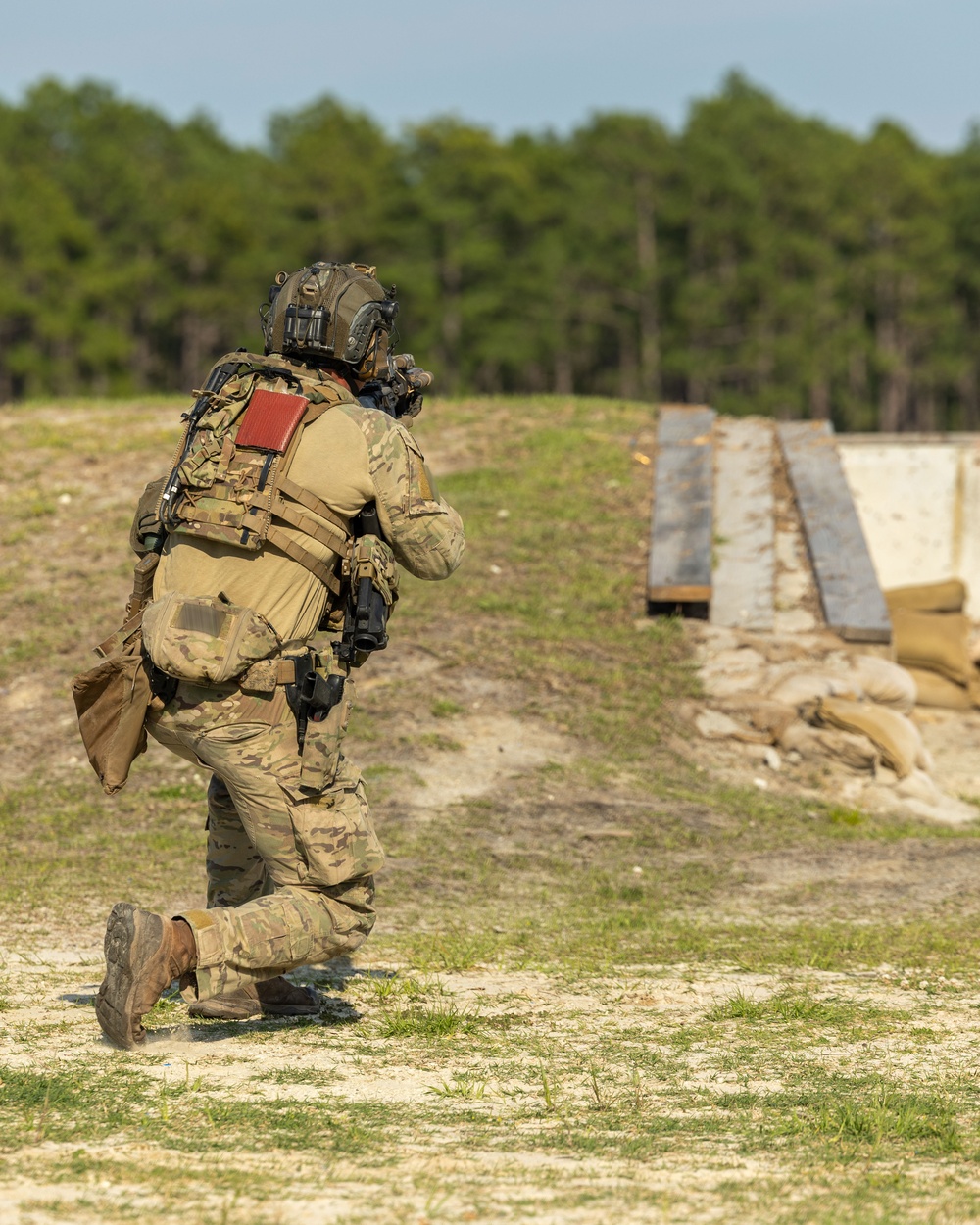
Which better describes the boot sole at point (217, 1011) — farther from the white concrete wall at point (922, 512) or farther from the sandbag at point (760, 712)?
Result: the white concrete wall at point (922, 512)

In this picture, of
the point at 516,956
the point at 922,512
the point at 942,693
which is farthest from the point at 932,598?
the point at 516,956

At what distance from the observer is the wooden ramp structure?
1057 cm

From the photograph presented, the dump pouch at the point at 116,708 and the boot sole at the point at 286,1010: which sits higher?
the dump pouch at the point at 116,708

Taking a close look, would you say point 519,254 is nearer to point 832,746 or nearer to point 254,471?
point 832,746

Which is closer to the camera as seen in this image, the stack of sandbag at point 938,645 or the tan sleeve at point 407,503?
the tan sleeve at point 407,503

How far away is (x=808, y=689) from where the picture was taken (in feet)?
31.5

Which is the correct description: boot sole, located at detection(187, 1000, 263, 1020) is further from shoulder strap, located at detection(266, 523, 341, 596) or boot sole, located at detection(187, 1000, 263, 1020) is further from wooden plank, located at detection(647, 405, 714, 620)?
wooden plank, located at detection(647, 405, 714, 620)

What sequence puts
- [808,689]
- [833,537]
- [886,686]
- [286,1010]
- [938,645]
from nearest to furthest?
1. [286,1010]
2. [808,689]
3. [886,686]
4. [833,537]
5. [938,645]

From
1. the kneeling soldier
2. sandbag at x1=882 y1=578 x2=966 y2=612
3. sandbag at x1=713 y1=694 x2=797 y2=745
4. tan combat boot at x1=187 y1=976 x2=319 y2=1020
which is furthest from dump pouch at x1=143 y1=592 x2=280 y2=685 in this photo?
sandbag at x1=882 y1=578 x2=966 y2=612

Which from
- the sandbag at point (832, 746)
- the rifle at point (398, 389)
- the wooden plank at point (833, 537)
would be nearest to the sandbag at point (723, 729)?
the sandbag at point (832, 746)

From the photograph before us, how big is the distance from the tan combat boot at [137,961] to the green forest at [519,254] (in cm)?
4675

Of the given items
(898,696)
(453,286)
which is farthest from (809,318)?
(898,696)

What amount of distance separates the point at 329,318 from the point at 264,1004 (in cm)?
216

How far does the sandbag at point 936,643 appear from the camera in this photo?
12.2 m
